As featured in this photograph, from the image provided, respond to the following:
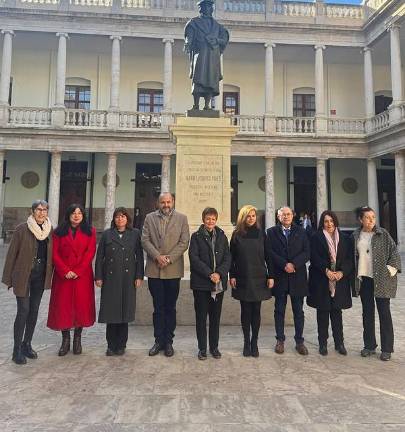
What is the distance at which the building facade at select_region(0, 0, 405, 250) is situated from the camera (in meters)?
19.0

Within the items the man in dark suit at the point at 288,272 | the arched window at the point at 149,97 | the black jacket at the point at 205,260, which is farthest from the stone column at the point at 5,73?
the man in dark suit at the point at 288,272

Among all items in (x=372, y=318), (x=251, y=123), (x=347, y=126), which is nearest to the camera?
(x=372, y=318)

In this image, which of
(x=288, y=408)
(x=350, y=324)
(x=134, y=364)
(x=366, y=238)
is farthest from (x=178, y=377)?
(x=350, y=324)

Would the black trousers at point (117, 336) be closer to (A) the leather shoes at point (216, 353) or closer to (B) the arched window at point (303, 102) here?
(A) the leather shoes at point (216, 353)

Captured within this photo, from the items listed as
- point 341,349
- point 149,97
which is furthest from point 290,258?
point 149,97

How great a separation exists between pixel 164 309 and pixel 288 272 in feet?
4.87

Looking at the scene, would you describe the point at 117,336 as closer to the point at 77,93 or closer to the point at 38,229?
the point at 38,229

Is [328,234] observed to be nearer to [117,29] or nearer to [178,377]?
[178,377]

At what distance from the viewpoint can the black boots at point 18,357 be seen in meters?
4.22

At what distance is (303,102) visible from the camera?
2308 centimetres

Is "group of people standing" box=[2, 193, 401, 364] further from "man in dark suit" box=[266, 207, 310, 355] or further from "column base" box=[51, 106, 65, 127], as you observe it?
"column base" box=[51, 106, 65, 127]

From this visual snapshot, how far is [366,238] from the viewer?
4.75 metres

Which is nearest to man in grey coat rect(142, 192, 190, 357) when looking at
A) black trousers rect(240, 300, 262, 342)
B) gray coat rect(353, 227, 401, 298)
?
black trousers rect(240, 300, 262, 342)

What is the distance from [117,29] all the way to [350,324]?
18233mm
